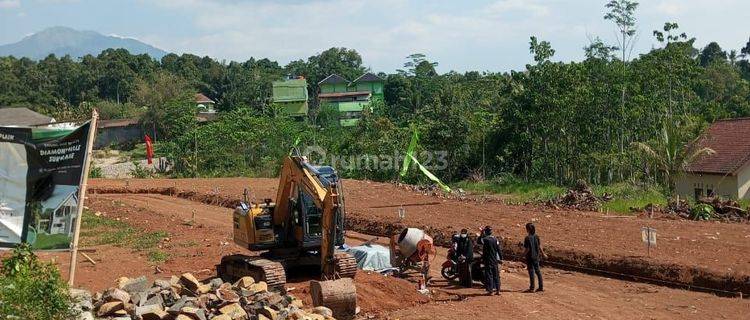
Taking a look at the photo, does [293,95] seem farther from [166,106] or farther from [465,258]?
[465,258]

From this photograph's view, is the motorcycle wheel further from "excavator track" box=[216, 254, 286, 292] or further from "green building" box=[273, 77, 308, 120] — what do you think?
"green building" box=[273, 77, 308, 120]

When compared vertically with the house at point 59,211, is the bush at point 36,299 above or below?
below

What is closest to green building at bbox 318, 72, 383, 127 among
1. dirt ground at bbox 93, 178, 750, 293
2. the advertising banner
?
dirt ground at bbox 93, 178, 750, 293

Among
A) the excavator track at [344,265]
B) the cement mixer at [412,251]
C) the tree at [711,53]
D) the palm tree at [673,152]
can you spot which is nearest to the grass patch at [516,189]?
the palm tree at [673,152]

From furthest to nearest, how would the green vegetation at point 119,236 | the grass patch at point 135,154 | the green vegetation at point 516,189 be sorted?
the grass patch at point 135,154 < the green vegetation at point 516,189 < the green vegetation at point 119,236

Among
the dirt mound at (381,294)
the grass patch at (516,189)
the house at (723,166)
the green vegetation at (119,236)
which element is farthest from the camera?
the grass patch at (516,189)

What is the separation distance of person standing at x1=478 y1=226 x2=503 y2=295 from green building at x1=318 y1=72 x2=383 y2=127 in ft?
225

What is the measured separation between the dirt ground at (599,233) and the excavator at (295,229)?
6963mm

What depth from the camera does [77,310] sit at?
400 inches

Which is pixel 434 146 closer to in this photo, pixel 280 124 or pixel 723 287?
pixel 280 124

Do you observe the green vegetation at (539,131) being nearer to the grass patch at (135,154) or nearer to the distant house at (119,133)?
the grass patch at (135,154)

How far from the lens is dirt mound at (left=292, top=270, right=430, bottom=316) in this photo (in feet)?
47.4

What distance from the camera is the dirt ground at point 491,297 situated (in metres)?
14.3

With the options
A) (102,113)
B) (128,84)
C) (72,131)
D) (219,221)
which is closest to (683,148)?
(219,221)
